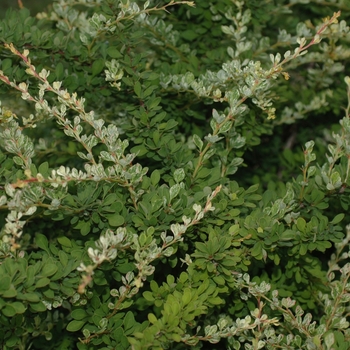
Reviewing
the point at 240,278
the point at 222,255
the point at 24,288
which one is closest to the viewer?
the point at 24,288

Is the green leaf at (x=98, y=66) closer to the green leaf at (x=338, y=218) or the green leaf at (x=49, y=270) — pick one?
the green leaf at (x=49, y=270)

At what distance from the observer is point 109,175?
63.6 inches

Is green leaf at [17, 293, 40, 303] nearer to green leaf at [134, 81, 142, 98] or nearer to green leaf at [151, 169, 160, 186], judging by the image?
green leaf at [151, 169, 160, 186]

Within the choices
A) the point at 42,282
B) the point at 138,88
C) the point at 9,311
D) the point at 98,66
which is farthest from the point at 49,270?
the point at 98,66

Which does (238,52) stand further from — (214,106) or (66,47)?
(66,47)

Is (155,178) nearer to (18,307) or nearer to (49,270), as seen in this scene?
(49,270)

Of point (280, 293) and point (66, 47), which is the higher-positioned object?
point (66, 47)

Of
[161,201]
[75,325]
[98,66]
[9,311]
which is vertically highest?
[98,66]

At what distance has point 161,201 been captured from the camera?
A: 5.26 feet

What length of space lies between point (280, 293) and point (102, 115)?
0.89 meters

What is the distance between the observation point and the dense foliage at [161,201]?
156 cm

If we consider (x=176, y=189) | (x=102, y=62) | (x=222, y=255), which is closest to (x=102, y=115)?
(x=102, y=62)

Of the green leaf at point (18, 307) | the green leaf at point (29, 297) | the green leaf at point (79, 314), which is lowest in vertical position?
the green leaf at point (79, 314)

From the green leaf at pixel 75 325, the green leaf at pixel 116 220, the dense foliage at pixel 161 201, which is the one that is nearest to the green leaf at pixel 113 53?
the dense foliage at pixel 161 201
